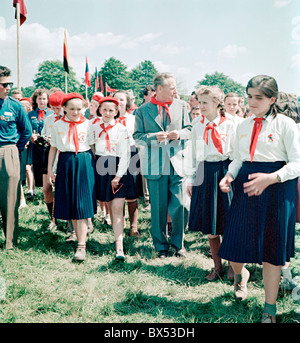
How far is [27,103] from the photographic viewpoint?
23.7ft

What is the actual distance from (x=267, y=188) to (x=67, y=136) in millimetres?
2458

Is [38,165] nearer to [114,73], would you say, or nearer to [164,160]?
[164,160]

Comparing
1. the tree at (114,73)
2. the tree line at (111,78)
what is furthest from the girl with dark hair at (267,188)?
the tree at (114,73)

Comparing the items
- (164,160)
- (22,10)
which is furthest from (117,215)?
(22,10)

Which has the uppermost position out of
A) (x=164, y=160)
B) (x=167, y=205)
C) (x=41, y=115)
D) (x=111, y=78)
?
(x=111, y=78)

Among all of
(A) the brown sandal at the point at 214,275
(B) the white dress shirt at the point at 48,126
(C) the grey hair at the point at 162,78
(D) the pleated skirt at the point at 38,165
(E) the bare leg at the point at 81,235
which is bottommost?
(A) the brown sandal at the point at 214,275

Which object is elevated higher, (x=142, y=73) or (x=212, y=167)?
(x=142, y=73)

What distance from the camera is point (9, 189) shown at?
452 cm

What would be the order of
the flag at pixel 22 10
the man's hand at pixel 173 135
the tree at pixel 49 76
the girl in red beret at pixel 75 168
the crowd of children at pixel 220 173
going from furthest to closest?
the tree at pixel 49 76 < the flag at pixel 22 10 < the girl in red beret at pixel 75 168 < the man's hand at pixel 173 135 < the crowd of children at pixel 220 173

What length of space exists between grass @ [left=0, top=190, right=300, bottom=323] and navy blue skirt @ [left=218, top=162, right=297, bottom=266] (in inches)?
21.2

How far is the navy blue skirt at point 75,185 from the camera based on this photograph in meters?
4.16

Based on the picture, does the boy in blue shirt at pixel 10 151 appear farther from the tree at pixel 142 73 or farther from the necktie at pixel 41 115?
the tree at pixel 142 73

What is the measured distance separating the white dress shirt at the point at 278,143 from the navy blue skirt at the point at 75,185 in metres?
2.08

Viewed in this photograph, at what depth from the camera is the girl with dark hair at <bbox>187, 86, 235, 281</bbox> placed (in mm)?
3547
